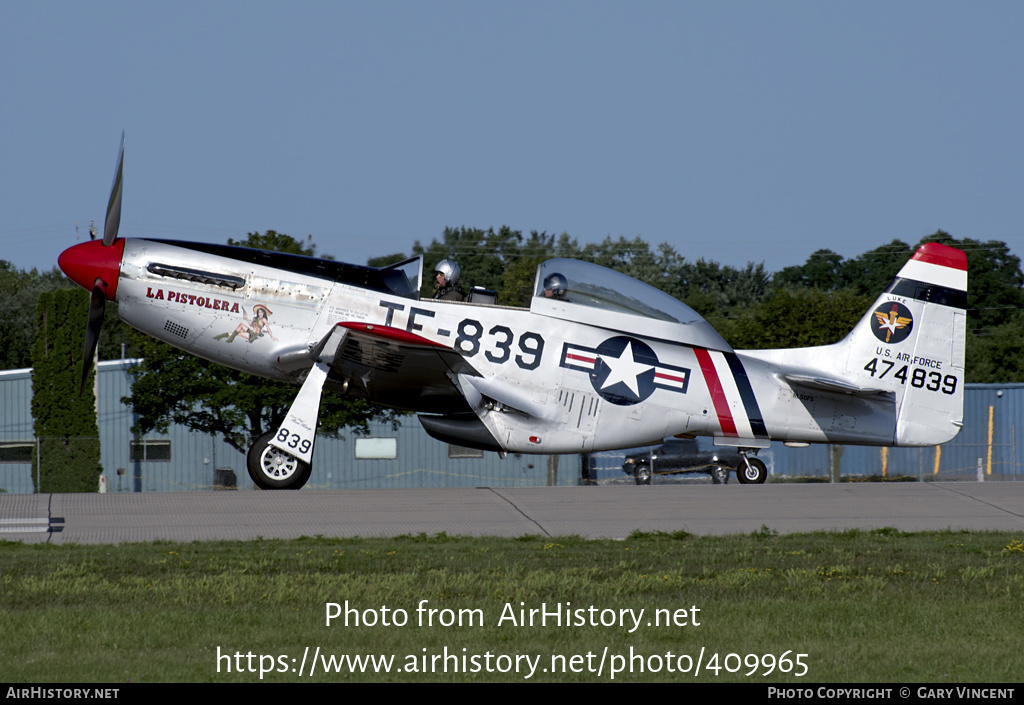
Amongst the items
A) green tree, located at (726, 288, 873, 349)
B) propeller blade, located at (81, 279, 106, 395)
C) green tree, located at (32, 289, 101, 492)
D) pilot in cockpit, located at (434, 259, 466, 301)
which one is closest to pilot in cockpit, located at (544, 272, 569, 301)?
pilot in cockpit, located at (434, 259, 466, 301)

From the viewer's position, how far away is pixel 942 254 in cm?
1397

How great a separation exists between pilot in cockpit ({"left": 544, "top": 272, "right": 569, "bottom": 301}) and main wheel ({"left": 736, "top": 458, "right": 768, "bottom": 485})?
18.0 feet

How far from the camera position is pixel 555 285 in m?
12.6

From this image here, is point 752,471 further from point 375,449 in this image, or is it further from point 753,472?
point 375,449

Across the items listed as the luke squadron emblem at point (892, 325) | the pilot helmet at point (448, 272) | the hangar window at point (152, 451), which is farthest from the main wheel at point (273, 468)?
the hangar window at point (152, 451)

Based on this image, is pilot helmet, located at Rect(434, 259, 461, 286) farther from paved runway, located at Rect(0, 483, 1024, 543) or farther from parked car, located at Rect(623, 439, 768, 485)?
parked car, located at Rect(623, 439, 768, 485)

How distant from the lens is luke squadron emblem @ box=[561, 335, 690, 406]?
12594mm

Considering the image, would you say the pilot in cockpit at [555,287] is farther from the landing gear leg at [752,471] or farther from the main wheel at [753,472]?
the main wheel at [753,472]

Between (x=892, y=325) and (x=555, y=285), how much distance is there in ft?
15.2

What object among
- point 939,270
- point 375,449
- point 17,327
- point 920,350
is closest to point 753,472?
point 920,350

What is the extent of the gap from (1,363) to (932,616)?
5974 cm

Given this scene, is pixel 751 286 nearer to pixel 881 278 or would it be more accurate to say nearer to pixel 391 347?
pixel 881 278
